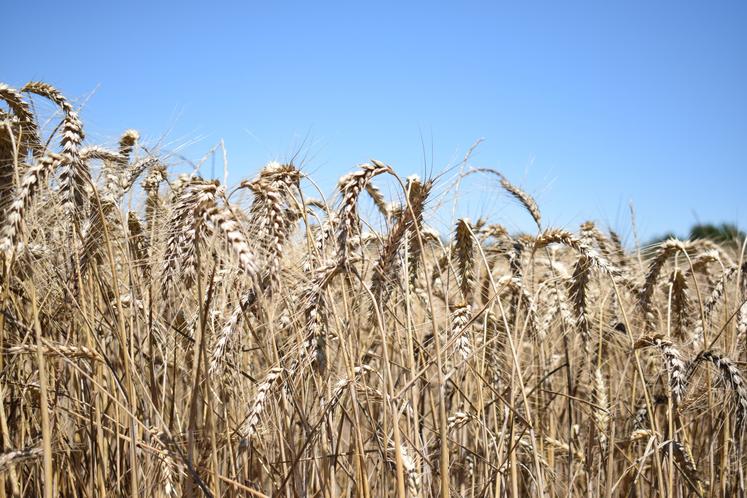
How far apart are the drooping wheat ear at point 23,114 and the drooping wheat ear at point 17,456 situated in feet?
3.44

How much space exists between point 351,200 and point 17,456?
1.26m

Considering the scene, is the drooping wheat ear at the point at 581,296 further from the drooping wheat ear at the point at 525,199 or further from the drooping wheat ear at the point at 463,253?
the drooping wheat ear at the point at 463,253

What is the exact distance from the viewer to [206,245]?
2.03m

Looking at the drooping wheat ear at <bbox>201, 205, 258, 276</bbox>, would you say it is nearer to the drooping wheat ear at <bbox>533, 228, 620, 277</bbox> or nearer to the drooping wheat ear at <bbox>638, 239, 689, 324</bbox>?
the drooping wheat ear at <bbox>533, 228, 620, 277</bbox>

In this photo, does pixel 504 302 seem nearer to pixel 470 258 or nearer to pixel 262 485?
pixel 470 258

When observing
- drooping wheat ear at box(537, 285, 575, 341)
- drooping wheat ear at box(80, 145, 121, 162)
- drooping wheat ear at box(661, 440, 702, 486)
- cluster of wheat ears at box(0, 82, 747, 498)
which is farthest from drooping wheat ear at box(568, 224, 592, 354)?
drooping wheat ear at box(80, 145, 121, 162)

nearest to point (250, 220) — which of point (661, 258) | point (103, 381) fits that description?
point (103, 381)

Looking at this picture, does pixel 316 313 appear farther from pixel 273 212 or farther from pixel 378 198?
pixel 378 198

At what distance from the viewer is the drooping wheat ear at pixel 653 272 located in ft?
10.5

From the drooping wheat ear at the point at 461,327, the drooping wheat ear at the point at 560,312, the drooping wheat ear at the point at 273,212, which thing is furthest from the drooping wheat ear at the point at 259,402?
the drooping wheat ear at the point at 560,312

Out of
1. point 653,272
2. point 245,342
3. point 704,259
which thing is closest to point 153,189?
point 245,342

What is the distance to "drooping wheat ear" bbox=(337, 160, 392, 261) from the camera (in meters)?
1.79

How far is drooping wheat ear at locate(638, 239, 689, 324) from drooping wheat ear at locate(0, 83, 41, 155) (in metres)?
2.94

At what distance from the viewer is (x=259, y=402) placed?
6.03ft
